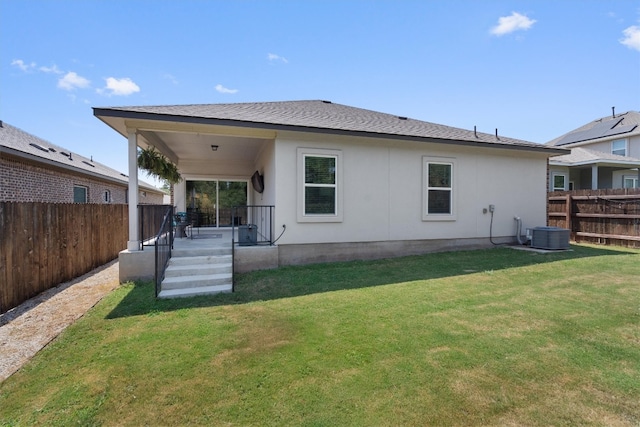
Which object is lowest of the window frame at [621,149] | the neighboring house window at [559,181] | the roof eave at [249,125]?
the neighboring house window at [559,181]

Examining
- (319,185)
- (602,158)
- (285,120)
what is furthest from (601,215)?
(285,120)

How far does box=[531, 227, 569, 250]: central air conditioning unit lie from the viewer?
334 inches

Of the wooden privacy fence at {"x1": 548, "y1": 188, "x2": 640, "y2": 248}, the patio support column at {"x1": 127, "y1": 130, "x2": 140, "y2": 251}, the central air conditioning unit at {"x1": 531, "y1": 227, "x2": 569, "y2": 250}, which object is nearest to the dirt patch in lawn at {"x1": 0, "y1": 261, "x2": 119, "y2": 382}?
the patio support column at {"x1": 127, "y1": 130, "x2": 140, "y2": 251}

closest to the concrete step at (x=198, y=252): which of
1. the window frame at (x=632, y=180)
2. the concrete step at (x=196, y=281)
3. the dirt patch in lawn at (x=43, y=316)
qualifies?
the concrete step at (x=196, y=281)

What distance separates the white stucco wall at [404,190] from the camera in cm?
697

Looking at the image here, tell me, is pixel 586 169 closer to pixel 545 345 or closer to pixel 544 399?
pixel 545 345

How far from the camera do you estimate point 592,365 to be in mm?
2729

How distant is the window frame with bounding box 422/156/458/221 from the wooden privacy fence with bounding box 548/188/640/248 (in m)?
6.05

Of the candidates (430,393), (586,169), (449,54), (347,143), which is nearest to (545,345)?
(430,393)

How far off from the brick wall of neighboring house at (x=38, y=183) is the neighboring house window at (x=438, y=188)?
11.1 metres

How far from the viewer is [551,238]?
8477mm

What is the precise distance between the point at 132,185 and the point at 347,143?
4.75 meters

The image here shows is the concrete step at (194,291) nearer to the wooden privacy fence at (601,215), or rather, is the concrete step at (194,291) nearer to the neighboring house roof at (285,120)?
the neighboring house roof at (285,120)

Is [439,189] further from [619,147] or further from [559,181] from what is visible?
[619,147]
